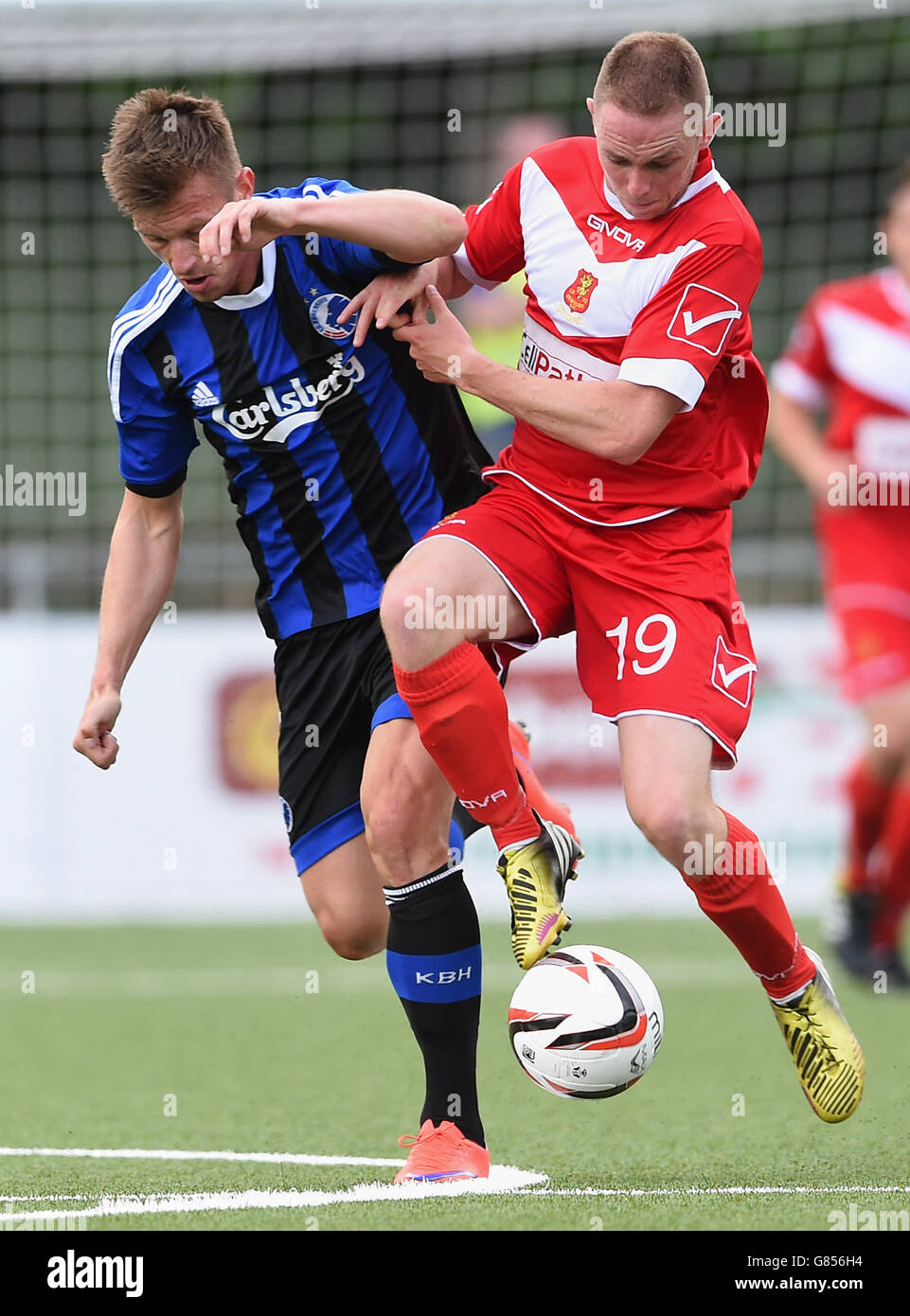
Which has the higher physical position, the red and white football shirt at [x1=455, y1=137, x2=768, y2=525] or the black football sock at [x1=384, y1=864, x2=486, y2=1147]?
the red and white football shirt at [x1=455, y1=137, x2=768, y2=525]

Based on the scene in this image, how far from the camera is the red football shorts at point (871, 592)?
7781mm

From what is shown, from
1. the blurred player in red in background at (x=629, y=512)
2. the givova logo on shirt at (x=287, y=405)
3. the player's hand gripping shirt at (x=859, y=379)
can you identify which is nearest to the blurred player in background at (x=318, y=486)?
the givova logo on shirt at (x=287, y=405)

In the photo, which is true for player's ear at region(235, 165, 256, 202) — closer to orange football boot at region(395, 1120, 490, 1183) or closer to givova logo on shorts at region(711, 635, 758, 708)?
givova logo on shorts at region(711, 635, 758, 708)

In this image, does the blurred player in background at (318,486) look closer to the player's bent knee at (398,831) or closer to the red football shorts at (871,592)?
the player's bent knee at (398,831)

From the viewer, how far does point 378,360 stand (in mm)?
4707

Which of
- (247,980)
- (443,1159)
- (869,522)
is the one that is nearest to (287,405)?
(443,1159)

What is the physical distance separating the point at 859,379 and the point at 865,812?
1895mm

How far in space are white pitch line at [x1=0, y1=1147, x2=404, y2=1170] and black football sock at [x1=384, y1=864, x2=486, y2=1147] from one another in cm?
24

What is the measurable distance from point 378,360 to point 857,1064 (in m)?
2.05

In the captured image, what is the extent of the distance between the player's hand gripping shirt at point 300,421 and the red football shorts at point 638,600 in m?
0.39

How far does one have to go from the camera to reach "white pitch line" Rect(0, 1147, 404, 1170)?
175 inches

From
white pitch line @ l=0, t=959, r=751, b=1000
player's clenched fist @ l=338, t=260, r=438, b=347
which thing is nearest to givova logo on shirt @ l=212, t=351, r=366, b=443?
player's clenched fist @ l=338, t=260, r=438, b=347

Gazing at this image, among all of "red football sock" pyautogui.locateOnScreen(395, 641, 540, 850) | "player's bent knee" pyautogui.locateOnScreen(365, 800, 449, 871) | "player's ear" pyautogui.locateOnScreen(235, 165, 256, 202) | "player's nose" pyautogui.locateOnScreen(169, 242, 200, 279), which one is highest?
"player's ear" pyautogui.locateOnScreen(235, 165, 256, 202)

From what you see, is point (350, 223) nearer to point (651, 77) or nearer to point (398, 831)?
point (651, 77)
